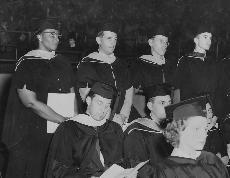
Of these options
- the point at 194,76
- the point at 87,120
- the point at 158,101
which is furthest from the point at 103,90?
the point at 194,76

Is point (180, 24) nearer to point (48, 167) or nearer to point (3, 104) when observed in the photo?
point (3, 104)

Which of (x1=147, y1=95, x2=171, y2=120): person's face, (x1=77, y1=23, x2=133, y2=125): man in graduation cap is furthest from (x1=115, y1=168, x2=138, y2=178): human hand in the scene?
(x1=77, y1=23, x2=133, y2=125): man in graduation cap

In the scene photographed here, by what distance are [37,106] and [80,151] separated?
825 millimetres

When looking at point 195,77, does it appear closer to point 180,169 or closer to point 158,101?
point 158,101

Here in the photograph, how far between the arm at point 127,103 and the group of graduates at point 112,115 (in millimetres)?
18

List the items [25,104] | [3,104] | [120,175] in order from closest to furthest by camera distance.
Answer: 1. [120,175]
2. [25,104]
3. [3,104]

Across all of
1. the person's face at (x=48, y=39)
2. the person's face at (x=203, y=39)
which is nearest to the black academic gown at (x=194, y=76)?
the person's face at (x=203, y=39)

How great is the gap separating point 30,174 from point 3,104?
288cm

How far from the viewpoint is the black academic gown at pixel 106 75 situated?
17.4 ft

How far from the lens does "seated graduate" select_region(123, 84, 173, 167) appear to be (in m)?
4.36

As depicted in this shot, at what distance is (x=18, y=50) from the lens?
9.96m

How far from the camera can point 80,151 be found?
3982mm

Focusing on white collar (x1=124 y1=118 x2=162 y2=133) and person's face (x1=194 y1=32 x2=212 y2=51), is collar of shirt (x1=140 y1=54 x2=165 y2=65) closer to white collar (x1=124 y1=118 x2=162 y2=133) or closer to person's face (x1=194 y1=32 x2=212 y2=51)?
person's face (x1=194 y1=32 x2=212 y2=51)

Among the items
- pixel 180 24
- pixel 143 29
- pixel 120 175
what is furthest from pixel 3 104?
pixel 180 24
